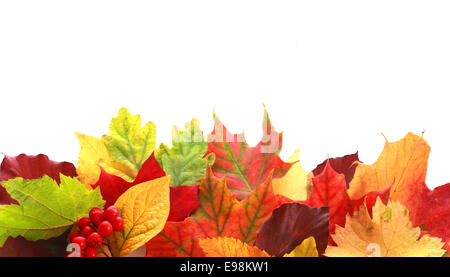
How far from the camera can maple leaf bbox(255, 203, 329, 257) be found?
0.92 feet

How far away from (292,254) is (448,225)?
0.10 metres

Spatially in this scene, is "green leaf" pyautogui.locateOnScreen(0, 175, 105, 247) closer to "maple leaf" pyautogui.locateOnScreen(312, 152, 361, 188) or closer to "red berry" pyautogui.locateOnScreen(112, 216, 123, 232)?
"red berry" pyautogui.locateOnScreen(112, 216, 123, 232)

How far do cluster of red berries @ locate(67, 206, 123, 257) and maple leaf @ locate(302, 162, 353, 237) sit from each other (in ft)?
0.36

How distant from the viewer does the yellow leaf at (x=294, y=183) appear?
1.11ft

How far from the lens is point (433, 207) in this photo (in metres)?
0.32

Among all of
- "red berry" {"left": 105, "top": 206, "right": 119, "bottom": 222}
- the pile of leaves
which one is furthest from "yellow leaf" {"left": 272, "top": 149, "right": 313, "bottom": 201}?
"red berry" {"left": 105, "top": 206, "right": 119, "bottom": 222}

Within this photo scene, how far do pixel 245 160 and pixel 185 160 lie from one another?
0.04 m

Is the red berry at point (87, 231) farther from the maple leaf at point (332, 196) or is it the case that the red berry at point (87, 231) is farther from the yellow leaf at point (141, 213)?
the maple leaf at point (332, 196)

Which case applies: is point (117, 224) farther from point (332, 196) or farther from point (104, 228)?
point (332, 196)

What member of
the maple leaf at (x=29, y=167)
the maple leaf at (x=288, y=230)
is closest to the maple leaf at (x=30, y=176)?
the maple leaf at (x=29, y=167)

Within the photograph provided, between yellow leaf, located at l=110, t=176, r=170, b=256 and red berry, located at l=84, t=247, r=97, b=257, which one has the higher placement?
yellow leaf, located at l=110, t=176, r=170, b=256

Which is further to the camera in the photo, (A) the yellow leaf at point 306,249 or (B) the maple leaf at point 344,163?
(B) the maple leaf at point 344,163
